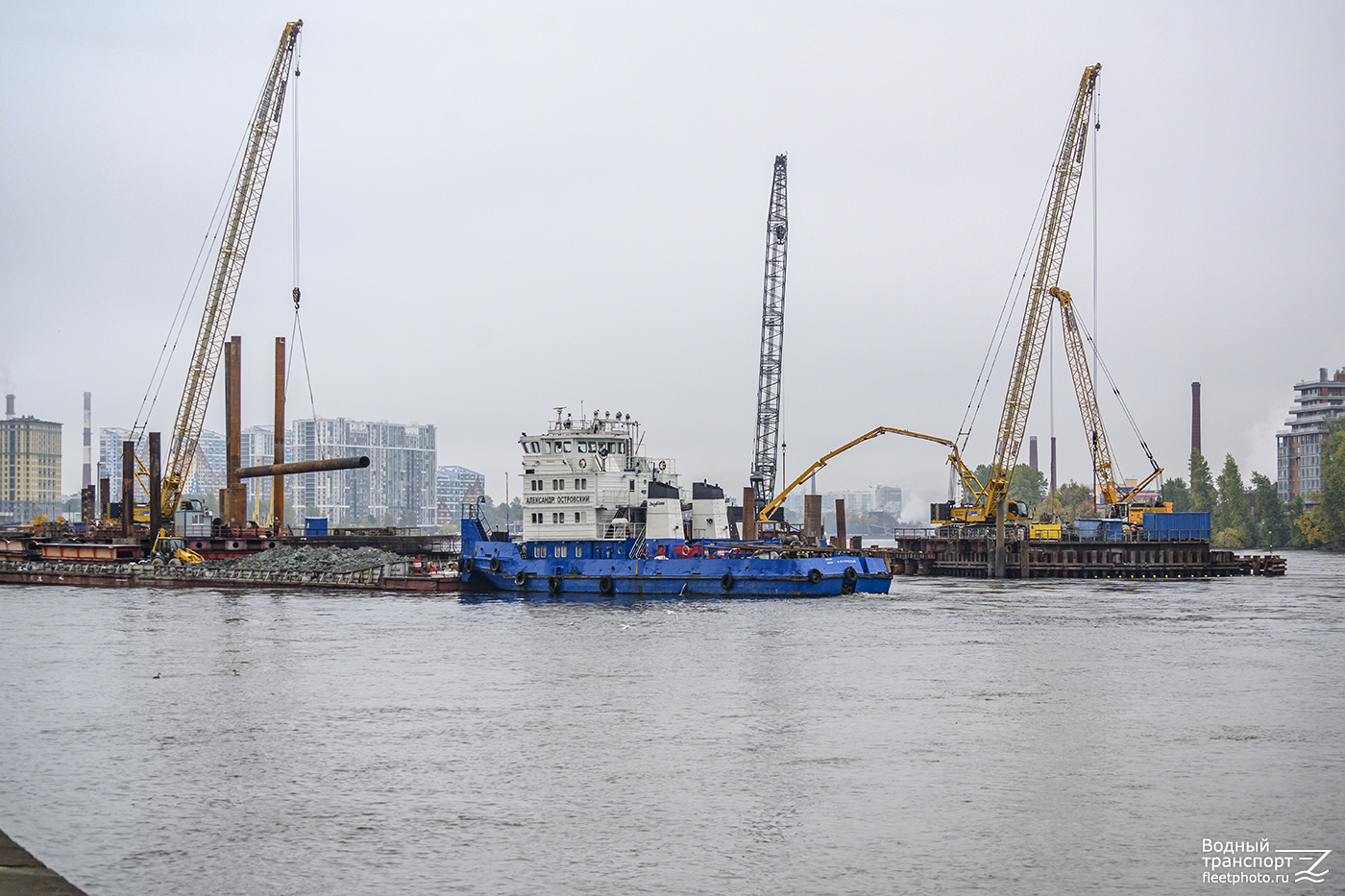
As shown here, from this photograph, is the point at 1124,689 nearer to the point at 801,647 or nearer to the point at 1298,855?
the point at 801,647

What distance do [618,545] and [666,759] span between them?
41039 millimetres

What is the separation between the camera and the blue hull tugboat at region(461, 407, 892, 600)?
219 ft

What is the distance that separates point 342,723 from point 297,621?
91.4 feet

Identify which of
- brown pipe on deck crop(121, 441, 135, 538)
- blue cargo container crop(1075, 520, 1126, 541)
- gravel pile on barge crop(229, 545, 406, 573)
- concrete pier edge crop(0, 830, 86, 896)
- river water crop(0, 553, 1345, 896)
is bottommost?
river water crop(0, 553, 1345, 896)

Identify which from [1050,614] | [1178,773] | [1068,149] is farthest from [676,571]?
[1068,149]

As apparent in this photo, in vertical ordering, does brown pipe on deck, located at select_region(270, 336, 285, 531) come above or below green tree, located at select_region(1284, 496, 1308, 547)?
above

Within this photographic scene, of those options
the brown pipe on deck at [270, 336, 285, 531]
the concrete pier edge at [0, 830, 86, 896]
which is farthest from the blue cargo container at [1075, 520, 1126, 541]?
the concrete pier edge at [0, 830, 86, 896]

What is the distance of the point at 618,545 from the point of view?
67875 millimetres

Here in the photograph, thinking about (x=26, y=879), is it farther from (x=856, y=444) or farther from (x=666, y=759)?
(x=856, y=444)

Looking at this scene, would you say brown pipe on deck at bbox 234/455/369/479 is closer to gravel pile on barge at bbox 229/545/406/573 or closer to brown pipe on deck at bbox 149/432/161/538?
gravel pile on barge at bbox 229/545/406/573

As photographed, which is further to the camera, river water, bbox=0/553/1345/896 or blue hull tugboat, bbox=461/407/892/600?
blue hull tugboat, bbox=461/407/892/600

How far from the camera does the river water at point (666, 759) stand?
19906 mm

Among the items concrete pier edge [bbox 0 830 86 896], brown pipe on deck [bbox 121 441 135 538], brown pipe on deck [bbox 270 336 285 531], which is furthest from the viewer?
brown pipe on deck [bbox 270 336 285 531]

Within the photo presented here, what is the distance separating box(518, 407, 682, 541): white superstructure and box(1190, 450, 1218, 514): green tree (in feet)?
473
